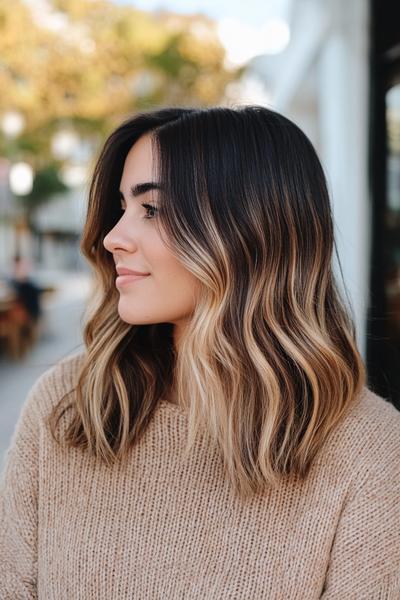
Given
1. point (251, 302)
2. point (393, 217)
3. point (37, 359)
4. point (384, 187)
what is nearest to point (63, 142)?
point (37, 359)

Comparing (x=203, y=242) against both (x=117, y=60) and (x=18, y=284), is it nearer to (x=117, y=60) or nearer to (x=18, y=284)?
(x=18, y=284)

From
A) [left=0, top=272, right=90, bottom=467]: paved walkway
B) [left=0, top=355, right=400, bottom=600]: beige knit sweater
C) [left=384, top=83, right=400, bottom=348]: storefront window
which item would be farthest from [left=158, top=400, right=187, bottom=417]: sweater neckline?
[left=384, top=83, right=400, bottom=348]: storefront window

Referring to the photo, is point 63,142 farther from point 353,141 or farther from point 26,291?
point 353,141

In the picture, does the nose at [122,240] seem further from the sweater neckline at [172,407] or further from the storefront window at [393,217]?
the storefront window at [393,217]

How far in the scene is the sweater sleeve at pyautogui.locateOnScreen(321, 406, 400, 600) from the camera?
1495mm

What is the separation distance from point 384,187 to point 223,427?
3093 millimetres

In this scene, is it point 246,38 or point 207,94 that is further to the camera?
point 207,94

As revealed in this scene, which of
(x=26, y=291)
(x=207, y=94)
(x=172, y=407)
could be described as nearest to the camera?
(x=172, y=407)

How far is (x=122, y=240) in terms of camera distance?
1.63 m

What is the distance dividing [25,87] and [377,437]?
1075 centimetres

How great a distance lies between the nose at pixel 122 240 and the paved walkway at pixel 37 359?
1135 millimetres

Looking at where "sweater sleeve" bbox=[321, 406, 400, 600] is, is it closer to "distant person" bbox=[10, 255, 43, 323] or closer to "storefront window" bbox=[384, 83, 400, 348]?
"storefront window" bbox=[384, 83, 400, 348]

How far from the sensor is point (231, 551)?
5.18ft

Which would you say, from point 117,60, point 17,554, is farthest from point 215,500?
point 117,60
